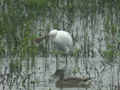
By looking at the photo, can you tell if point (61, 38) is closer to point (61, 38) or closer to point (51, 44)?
point (61, 38)

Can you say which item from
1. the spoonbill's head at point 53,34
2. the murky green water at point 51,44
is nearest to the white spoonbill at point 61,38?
the spoonbill's head at point 53,34

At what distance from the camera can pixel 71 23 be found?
471cm

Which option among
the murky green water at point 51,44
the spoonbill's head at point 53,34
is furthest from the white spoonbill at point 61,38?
the murky green water at point 51,44

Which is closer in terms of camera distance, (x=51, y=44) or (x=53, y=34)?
(x=53, y=34)

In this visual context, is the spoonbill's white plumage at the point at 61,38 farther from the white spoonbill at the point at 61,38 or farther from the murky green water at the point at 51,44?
the murky green water at the point at 51,44

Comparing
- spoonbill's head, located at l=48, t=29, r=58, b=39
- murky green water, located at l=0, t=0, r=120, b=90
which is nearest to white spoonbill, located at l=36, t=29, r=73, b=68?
spoonbill's head, located at l=48, t=29, r=58, b=39

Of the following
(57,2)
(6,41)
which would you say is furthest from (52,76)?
(57,2)

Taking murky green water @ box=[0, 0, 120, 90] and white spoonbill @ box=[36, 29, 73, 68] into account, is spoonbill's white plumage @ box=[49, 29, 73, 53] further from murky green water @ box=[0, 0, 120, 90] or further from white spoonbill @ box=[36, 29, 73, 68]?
murky green water @ box=[0, 0, 120, 90]

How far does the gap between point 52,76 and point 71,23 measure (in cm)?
149

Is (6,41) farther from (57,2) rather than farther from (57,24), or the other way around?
(57,2)

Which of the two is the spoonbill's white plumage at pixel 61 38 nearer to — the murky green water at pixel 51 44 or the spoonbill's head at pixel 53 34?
the spoonbill's head at pixel 53 34

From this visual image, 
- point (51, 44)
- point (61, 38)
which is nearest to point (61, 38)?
point (61, 38)

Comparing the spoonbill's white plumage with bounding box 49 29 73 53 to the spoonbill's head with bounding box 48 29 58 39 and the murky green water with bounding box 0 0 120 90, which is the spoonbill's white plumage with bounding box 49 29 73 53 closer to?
the spoonbill's head with bounding box 48 29 58 39

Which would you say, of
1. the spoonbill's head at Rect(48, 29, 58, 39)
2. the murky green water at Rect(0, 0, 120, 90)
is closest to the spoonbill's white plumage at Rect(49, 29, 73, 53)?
the spoonbill's head at Rect(48, 29, 58, 39)
